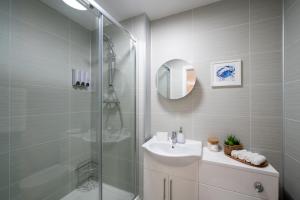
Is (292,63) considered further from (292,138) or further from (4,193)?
(4,193)

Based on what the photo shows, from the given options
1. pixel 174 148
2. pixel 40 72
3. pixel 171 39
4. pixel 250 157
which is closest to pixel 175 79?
pixel 171 39

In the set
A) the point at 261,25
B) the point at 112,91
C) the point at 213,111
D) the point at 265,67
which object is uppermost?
the point at 261,25

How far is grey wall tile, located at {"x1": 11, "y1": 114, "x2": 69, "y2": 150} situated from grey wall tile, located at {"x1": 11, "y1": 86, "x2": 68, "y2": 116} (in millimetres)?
61

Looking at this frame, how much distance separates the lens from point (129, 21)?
1.73 meters

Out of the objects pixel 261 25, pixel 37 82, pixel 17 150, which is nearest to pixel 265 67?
pixel 261 25

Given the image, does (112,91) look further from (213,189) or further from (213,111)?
(213,189)

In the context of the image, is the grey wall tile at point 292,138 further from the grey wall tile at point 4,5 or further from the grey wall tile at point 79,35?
the grey wall tile at point 4,5

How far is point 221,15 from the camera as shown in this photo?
1.39 meters

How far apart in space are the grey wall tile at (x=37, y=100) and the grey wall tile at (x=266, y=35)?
80.4 inches

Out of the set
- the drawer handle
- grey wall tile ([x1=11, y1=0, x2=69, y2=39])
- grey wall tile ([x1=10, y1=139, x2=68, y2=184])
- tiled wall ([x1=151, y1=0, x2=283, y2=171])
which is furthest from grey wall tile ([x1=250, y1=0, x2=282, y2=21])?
grey wall tile ([x1=10, y1=139, x2=68, y2=184])

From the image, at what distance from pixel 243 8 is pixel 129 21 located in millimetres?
1263

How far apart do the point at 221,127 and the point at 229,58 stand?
706 millimetres

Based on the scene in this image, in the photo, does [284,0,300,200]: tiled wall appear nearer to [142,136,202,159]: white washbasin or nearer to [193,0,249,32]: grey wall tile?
[193,0,249,32]: grey wall tile

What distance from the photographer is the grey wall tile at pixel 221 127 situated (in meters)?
1.29
